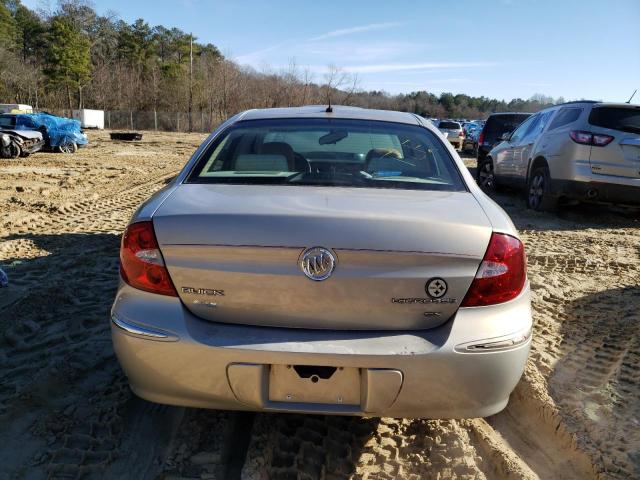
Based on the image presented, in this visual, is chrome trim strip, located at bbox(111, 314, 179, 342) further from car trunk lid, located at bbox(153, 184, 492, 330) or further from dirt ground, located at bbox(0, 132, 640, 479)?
dirt ground, located at bbox(0, 132, 640, 479)

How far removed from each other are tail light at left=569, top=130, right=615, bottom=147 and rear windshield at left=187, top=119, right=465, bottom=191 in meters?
5.12

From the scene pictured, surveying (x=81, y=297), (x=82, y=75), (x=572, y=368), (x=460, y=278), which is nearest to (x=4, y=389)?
(x=81, y=297)

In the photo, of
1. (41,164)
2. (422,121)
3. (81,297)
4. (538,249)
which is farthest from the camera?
(41,164)

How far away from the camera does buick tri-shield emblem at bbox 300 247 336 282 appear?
201 centimetres

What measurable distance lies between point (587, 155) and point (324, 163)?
18.3 ft

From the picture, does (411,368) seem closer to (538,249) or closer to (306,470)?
(306,470)

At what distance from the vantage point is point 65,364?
10.4ft

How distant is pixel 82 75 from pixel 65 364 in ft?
190

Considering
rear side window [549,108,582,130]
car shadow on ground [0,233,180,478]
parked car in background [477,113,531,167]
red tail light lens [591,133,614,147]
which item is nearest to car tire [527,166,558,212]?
rear side window [549,108,582,130]

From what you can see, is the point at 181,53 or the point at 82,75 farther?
the point at 181,53

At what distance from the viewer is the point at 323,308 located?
2047 mm

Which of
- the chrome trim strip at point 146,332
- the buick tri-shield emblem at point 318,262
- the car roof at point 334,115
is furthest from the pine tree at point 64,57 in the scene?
the buick tri-shield emblem at point 318,262

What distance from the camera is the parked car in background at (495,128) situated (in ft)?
46.9

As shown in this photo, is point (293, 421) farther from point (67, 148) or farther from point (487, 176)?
point (67, 148)
